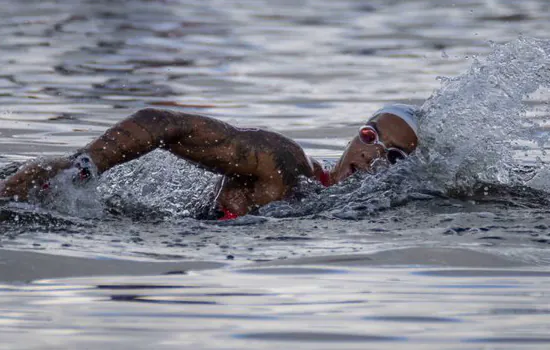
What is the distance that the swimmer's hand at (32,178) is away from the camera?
7070 millimetres

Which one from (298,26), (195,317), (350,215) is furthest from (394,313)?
(298,26)

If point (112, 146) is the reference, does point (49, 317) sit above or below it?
below

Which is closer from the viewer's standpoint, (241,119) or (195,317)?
(195,317)

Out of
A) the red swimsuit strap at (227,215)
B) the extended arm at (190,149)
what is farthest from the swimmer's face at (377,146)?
the red swimsuit strap at (227,215)

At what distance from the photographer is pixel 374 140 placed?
839cm

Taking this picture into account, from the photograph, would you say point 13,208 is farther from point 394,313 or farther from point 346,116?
point 346,116

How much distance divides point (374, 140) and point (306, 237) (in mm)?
1476

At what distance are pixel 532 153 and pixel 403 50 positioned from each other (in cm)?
958

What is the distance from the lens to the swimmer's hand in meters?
7.07

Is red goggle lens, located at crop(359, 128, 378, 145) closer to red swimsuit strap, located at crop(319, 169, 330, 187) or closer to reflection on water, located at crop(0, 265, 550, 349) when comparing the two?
red swimsuit strap, located at crop(319, 169, 330, 187)

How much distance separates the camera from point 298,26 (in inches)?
1000

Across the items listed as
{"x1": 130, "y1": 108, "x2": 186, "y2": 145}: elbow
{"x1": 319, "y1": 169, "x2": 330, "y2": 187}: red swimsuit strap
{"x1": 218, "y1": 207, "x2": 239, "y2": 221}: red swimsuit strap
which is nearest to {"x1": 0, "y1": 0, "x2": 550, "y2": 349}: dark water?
{"x1": 319, "y1": 169, "x2": 330, "y2": 187}: red swimsuit strap

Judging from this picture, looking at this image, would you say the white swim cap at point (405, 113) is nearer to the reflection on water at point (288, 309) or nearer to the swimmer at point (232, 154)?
the swimmer at point (232, 154)

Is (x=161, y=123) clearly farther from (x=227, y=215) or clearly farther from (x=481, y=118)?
(x=481, y=118)
